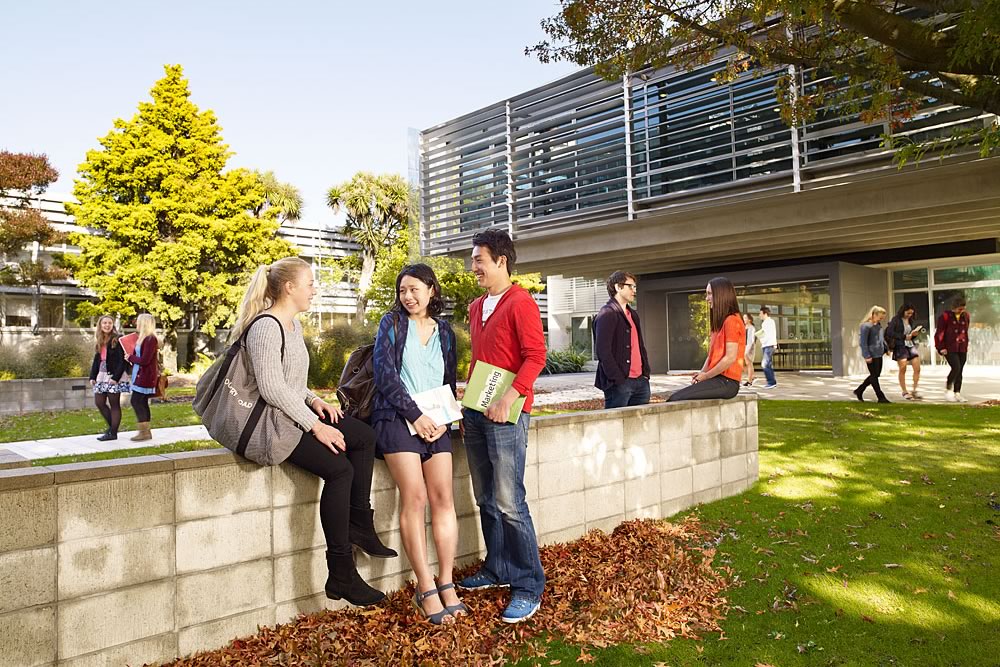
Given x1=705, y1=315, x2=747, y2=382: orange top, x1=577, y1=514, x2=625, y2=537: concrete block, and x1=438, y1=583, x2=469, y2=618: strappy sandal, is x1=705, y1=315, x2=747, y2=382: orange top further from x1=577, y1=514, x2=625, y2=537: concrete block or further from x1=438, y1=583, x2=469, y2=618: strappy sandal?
x1=438, y1=583, x2=469, y2=618: strappy sandal

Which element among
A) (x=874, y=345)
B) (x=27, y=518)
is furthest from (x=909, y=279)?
(x=27, y=518)

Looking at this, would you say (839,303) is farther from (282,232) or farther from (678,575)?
(282,232)

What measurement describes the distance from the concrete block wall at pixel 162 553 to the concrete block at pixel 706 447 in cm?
244

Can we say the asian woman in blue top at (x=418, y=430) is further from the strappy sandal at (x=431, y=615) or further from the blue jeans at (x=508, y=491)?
the blue jeans at (x=508, y=491)

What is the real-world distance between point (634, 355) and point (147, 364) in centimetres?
701

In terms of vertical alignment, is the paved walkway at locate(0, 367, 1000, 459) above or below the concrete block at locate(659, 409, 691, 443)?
below

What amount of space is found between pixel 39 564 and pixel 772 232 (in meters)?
19.0

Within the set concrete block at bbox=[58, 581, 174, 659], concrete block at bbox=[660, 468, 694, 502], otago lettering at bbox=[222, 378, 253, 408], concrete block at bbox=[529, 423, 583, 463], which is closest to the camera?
concrete block at bbox=[58, 581, 174, 659]

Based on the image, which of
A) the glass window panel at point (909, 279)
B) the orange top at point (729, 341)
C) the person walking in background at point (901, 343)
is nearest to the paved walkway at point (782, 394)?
the person walking in background at point (901, 343)

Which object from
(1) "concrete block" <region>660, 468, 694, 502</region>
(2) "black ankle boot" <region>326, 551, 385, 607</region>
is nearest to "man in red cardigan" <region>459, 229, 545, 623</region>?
(2) "black ankle boot" <region>326, 551, 385, 607</region>

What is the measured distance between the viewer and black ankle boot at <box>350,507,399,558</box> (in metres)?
3.75

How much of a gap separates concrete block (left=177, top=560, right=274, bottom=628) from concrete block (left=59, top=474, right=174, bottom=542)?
34 cm

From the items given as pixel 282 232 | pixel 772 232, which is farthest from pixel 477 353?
pixel 282 232

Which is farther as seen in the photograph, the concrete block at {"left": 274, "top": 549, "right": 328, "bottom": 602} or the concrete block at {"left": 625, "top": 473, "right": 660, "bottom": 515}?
the concrete block at {"left": 625, "top": 473, "right": 660, "bottom": 515}
